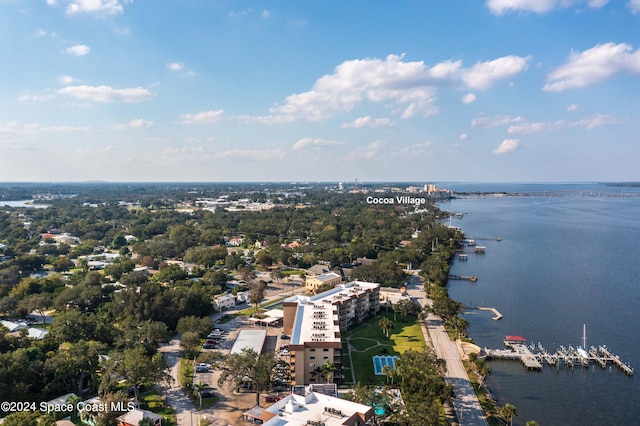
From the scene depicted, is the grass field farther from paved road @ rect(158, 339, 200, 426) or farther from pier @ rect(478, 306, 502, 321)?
paved road @ rect(158, 339, 200, 426)

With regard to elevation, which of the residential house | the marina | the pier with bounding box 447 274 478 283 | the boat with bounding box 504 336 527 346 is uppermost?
the residential house

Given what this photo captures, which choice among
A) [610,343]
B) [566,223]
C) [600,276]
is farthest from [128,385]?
[566,223]

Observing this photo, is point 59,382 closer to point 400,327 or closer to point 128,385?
point 128,385

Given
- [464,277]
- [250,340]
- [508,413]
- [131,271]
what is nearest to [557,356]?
[508,413]

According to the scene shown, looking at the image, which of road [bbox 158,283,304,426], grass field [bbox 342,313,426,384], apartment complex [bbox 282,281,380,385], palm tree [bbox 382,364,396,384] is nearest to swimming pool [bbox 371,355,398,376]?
grass field [bbox 342,313,426,384]

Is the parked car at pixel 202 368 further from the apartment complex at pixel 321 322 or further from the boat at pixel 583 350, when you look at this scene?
the boat at pixel 583 350

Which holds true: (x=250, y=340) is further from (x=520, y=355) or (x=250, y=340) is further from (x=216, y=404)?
(x=520, y=355)

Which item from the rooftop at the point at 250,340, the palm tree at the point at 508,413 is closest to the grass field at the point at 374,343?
the rooftop at the point at 250,340
